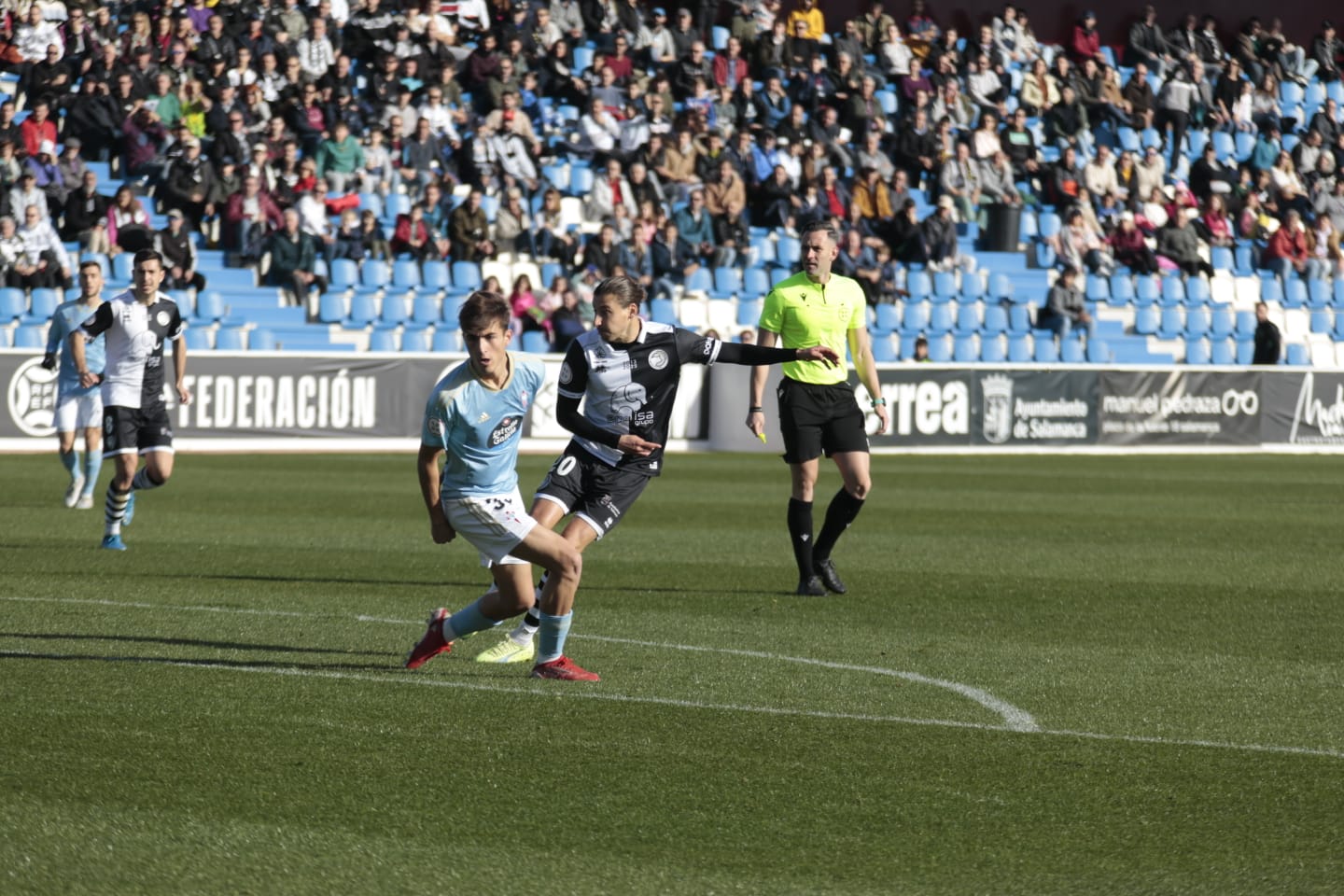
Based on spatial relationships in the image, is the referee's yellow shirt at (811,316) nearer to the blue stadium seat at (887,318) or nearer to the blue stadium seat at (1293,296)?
the blue stadium seat at (887,318)

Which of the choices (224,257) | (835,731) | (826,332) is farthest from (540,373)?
→ (224,257)

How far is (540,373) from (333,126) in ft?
67.1

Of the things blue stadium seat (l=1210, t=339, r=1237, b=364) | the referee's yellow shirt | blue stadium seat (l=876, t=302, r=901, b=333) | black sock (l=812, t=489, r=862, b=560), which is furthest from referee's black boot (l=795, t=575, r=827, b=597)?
blue stadium seat (l=1210, t=339, r=1237, b=364)

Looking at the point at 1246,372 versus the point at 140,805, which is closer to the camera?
the point at 140,805

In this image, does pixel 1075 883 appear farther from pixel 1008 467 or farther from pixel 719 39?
pixel 719 39

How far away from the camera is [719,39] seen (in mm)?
33094

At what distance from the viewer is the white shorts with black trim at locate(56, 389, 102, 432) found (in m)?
16.1

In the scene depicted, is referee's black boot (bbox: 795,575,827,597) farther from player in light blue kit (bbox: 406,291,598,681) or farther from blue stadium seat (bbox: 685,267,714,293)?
blue stadium seat (bbox: 685,267,714,293)

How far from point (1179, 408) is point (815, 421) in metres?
20.1

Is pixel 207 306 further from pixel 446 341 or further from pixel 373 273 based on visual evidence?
pixel 446 341

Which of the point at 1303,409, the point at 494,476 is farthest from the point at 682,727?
the point at 1303,409

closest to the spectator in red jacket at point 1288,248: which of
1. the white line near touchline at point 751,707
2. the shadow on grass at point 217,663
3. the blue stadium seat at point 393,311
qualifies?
the blue stadium seat at point 393,311

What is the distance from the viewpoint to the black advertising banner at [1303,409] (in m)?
30.1

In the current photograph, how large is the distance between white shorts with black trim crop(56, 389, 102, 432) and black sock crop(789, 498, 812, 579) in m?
7.42
